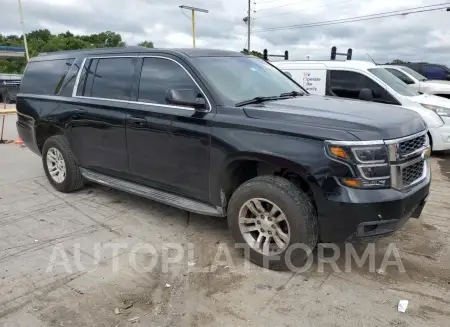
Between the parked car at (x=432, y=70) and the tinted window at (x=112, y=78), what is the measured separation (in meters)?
18.3

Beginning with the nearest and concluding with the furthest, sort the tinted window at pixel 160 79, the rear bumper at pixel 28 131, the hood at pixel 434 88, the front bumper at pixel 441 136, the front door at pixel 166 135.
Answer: the front door at pixel 166 135, the tinted window at pixel 160 79, the rear bumper at pixel 28 131, the front bumper at pixel 441 136, the hood at pixel 434 88

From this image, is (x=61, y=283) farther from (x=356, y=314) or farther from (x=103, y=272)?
(x=356, y=314)

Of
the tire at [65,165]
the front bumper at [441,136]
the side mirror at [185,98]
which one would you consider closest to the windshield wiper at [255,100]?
the side mirror at [185,98]

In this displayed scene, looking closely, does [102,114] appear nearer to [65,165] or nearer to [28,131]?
[65,165]

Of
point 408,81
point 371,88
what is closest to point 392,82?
point 371,88

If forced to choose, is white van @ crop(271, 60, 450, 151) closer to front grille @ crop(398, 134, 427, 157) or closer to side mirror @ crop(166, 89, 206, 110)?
front grille @ crop(398, 134, 427, 157)

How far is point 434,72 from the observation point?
19797mm

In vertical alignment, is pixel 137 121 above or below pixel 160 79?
below

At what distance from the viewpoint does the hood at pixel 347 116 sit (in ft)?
10.3

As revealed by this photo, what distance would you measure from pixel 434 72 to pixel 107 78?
62.6 ft

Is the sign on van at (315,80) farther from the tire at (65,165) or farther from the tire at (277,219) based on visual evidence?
the tire at (277,219)

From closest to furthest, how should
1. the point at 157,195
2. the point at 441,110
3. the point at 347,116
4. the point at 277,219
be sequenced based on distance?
the point at 347,116, the point at 277,219, the point at 157,195, the point at 441,110

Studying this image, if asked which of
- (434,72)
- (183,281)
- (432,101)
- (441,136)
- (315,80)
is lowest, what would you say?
(183,281)

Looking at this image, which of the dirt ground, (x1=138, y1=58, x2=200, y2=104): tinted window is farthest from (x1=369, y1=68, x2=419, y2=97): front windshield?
(x1=138, y1=58, x2=200, y2=104): tinted window
